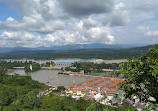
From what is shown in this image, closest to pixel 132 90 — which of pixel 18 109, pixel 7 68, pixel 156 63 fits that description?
pixel 156 63

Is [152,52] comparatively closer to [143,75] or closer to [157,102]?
[143,75]

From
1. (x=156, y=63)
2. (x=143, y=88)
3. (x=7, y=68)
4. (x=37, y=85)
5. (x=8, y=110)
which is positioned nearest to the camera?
(x=156, y=63)

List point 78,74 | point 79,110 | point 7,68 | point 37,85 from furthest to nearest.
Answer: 1. point 7,68
2. point 78,74
3. point 37,85
4. point 79,110

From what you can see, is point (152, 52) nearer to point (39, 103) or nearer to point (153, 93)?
point (153, 93)

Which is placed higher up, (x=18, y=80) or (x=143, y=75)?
(x=143, y=75)

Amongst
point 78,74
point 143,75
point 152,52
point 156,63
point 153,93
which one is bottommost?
point 78,74

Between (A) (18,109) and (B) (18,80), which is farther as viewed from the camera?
(B) (18,80)

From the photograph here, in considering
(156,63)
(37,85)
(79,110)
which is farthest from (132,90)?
(37,85)
